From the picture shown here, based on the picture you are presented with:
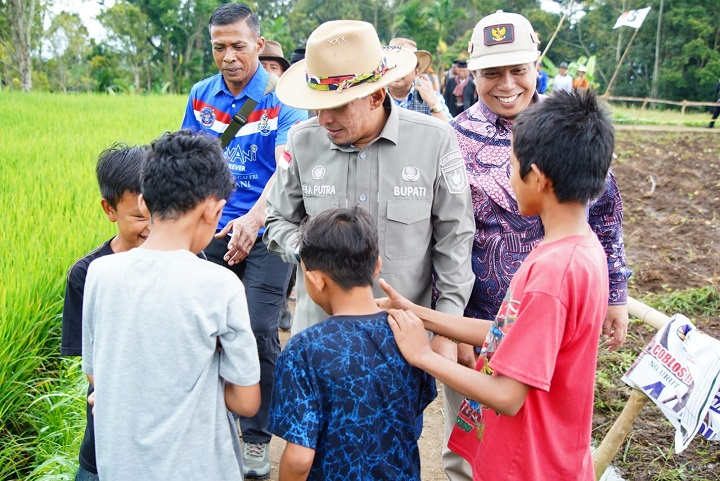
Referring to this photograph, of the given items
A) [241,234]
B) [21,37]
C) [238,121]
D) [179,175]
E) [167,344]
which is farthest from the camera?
[21,37]

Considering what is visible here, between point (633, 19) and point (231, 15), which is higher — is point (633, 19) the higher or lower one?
the higher one

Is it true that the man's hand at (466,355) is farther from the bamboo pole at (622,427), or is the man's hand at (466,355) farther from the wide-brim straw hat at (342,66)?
the wide-brim straw hat at (342,66)

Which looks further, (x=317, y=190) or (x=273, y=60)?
(x=273, y=60)

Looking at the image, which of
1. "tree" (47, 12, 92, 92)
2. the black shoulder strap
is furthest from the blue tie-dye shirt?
"tree" (47, 12, 92, 92)

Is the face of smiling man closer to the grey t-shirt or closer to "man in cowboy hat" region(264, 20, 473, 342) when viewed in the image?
"man in cowboy hat" region(264, 20, 473, 342)

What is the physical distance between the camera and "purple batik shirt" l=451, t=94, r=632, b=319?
7.81 ft

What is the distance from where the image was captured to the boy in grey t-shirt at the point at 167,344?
5.00 feet

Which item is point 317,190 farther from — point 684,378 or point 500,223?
point 684,378

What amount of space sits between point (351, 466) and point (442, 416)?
6.63 feet

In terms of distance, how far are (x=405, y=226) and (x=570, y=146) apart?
0.68m

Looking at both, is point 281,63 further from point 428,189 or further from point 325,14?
point 325,14

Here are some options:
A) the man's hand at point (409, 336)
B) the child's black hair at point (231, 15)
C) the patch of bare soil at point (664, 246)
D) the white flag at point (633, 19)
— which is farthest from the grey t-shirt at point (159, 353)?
the white flag at point (633, 19)

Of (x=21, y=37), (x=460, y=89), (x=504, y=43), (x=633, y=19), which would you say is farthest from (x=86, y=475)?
(x=21, y=37)

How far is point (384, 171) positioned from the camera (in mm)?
2207
